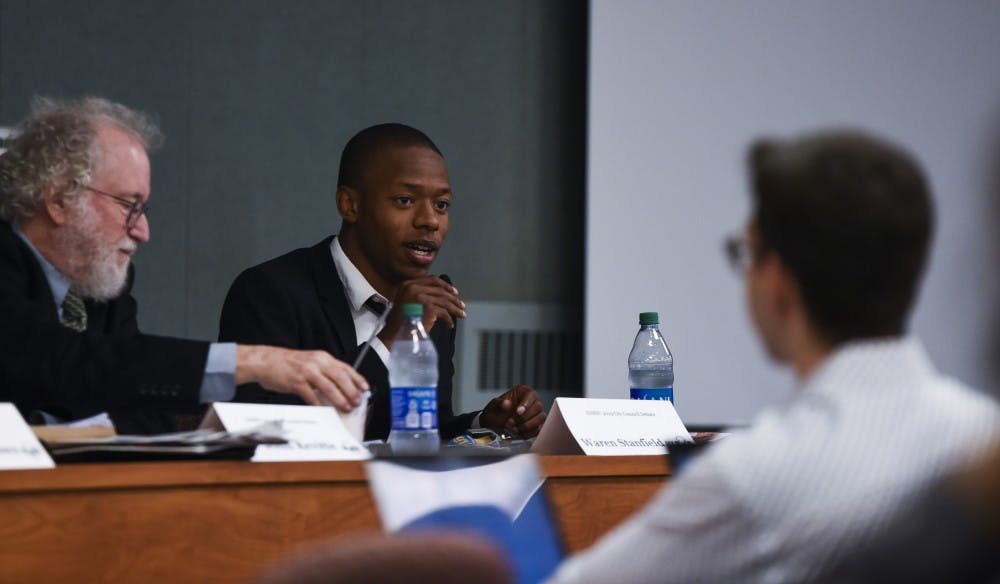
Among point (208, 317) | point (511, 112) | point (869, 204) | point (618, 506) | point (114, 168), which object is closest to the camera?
point (869, 204)

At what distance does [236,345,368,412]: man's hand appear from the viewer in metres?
2.00

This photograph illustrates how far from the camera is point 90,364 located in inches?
78.4

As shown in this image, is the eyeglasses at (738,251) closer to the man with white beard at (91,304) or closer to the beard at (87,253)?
the man with white beard at (91,304)

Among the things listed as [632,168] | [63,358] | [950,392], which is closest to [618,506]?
[63,358]

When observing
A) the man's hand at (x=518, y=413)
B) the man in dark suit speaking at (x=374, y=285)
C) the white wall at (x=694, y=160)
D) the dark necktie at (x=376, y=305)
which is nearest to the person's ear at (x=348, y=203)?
the man in dark suit speaking at (x=374, y=285)

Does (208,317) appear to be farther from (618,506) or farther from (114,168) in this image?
(618,506)

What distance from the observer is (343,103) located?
4375 mm

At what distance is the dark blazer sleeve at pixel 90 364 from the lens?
6.53 ft

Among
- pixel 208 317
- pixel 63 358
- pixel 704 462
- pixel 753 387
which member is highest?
pixel 704 462

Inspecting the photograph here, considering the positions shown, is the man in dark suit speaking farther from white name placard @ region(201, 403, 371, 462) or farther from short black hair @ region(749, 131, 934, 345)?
short black hair @ region(749, 131, 934, 345)

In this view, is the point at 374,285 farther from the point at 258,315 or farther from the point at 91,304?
the point at 91,304

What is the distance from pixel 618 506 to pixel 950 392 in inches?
41.3

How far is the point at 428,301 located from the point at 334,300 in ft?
1.18

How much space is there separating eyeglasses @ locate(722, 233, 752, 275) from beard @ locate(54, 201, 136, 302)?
1.53m
